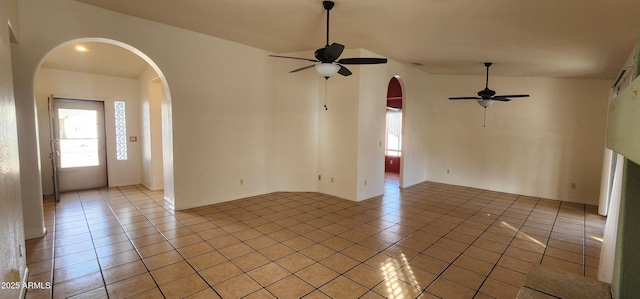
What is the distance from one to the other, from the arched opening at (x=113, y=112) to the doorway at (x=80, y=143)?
2 cm

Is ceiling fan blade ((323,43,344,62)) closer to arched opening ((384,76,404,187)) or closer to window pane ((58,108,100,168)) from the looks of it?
arched opening ((384,76,404,187))

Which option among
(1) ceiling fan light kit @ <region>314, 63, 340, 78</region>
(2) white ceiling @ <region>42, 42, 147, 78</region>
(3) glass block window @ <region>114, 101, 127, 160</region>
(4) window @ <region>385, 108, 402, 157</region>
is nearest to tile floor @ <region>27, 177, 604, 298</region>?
(3) glass block window @ <region>114, 101, 127, 160</region>

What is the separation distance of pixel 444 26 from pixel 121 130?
23.3 ft

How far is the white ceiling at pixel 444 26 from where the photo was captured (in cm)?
309

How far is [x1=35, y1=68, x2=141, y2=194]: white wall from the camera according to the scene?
5816 millimetres

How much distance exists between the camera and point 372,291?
261 centimetres

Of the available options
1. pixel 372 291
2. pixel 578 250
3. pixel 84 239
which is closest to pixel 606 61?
pixel 578 250

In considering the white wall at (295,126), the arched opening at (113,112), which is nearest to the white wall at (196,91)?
the white wall at (295,126)

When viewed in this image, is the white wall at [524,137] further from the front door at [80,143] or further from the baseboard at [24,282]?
the front door at [80,143]

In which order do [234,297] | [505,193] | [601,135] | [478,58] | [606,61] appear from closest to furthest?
[234,297] < [606,61] < [478,58] < [601,135] < [505,193]

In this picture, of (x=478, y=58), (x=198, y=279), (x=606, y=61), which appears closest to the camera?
(x=198, y=279)

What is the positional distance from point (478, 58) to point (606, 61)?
1.80 metres

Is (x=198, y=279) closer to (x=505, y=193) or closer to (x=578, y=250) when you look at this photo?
(x=578, y=250)

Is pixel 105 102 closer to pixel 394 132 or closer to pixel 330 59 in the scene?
pixel 330 59
